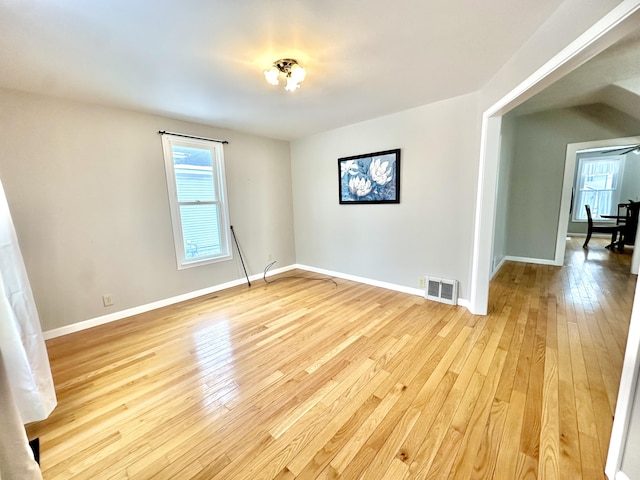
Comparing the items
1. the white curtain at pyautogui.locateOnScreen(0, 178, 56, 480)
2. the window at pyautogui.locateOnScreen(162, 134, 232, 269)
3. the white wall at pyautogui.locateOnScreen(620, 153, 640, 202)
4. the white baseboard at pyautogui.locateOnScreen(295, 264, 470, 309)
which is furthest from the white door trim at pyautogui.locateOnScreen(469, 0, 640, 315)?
the white wall at pyautogui.locateOnScreen(620, 153, 640, 202)

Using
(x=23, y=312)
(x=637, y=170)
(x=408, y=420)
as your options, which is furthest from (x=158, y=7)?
(x=637, y=170)

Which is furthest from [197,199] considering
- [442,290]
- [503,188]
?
[503,188]

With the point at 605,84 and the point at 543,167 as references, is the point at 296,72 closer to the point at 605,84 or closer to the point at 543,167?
the point at 605,84

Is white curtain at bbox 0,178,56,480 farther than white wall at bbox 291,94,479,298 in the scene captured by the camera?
No

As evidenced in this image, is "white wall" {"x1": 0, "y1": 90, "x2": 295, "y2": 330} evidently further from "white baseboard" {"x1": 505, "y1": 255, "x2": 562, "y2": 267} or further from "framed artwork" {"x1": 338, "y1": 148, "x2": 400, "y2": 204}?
"white baseboard" {"x1": 505, "y1": 255, "x2": 562, "y2": 267}

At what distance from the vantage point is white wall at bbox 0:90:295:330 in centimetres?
232

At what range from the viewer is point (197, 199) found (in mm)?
3438

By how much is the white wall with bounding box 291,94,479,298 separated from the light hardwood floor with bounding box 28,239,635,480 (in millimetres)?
671

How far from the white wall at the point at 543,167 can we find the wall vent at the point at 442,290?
279 centimetres

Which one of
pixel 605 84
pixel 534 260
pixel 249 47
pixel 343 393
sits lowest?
pixel 343 393

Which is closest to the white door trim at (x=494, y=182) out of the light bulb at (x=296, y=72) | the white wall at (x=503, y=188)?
the white wall at (x=503, y=188)

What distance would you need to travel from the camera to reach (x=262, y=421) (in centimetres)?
149

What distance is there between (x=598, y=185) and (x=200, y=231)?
34.3ft

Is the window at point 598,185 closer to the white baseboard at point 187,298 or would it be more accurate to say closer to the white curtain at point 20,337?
the white baseboard at point 187,298
